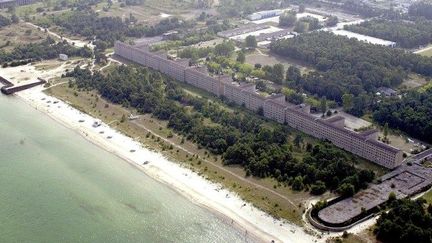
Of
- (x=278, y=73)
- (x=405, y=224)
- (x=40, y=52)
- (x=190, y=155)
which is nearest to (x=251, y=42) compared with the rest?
(x=278, y=73)

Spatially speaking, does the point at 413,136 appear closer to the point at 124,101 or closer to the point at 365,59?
the point at 365,59

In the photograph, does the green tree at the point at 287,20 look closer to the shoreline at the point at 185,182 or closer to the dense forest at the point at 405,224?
the shoreline at the point at 185,182

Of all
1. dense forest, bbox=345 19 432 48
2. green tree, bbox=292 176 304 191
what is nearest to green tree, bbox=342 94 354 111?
green tree, bbox=292 176 304 191

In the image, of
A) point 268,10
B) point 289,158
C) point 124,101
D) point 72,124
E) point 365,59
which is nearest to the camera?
point 289,158

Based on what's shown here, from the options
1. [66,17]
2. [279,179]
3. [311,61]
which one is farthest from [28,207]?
[66,17]

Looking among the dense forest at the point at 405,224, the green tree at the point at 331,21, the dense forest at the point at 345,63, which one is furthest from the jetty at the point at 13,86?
the green tree at the point at 331,21

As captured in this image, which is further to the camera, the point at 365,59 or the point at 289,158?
the point at 365,59
